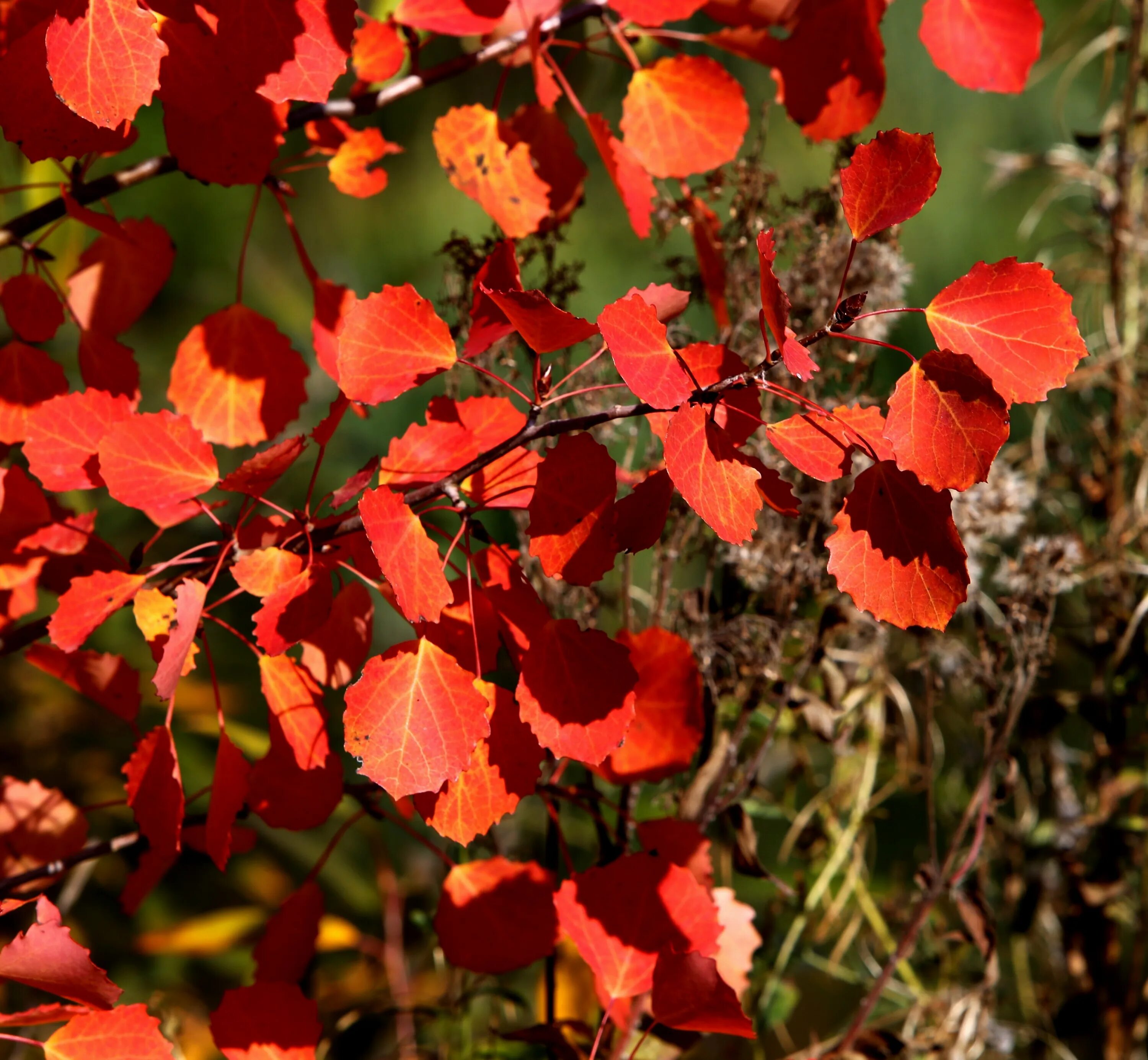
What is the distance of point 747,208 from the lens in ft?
1.98

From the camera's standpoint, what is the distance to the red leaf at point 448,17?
53cm

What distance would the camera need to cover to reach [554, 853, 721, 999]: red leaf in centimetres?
51

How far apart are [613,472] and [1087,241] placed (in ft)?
2.39

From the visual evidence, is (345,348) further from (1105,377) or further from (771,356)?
(1105,377)

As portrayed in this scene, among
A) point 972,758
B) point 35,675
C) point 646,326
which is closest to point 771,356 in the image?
point 646,326

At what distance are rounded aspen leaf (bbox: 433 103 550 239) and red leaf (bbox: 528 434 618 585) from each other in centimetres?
19

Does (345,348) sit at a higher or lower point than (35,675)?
higher

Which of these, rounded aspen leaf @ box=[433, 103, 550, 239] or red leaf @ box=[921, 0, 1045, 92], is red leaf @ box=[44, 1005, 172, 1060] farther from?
red leaf @ box=[921, 0, 1045, 92]

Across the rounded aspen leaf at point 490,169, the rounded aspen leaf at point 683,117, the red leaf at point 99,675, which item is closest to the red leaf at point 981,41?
the rounded aspen leaf at point 683,117

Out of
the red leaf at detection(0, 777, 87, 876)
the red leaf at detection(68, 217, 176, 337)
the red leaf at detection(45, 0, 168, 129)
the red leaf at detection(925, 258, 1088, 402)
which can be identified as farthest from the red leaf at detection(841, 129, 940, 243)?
the red leaf at detection(0, 777, 87, 876)

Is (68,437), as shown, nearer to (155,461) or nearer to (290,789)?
(155,461)

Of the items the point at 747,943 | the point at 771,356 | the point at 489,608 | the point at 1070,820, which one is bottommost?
the point at 1070,820

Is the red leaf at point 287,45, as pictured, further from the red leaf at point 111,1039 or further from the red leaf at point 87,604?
the red leaf at point 111,1039

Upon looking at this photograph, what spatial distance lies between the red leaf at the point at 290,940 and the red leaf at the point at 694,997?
207 mm
